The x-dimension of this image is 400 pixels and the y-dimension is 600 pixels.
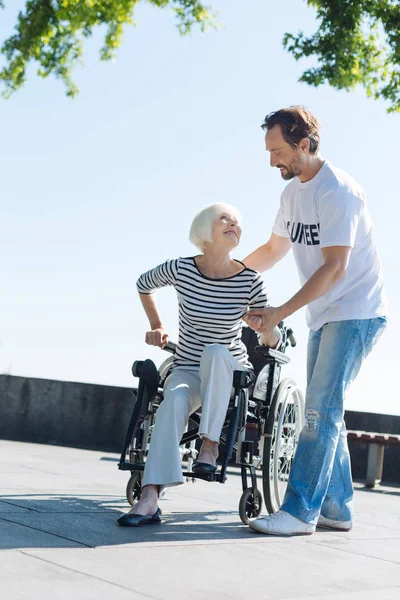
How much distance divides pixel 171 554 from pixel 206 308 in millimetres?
1257

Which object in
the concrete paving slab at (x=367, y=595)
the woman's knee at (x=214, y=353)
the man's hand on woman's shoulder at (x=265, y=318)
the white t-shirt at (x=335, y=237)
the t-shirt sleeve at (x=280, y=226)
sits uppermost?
the t-shirt sleeve at (x=280, y=226)

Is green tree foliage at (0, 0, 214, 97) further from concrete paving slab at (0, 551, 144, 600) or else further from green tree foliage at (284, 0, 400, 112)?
concrete paving slab at (0, 551, 144, 600)

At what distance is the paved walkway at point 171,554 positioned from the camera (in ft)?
7.90

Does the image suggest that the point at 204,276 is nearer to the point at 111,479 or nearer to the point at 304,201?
the point at 304,201

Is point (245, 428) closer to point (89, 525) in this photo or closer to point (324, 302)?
point (324, 302)

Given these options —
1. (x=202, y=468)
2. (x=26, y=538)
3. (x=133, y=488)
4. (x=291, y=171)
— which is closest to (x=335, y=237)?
(x=291, y=171)

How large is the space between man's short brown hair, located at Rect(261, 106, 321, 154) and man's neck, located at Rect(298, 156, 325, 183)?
0.17 ft

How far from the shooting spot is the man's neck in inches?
157

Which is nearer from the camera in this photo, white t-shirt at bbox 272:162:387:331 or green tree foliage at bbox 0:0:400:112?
white t-shirt at bbox 272:162:387:331

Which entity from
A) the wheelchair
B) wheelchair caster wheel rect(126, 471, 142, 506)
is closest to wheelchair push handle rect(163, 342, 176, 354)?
the wheelchair

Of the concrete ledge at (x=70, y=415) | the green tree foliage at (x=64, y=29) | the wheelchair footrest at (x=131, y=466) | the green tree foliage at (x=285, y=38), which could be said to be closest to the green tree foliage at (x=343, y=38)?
the green tree foliage at (x=285, y=38)

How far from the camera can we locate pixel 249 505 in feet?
12.9

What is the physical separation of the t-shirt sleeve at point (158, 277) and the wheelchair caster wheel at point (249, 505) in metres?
0.95

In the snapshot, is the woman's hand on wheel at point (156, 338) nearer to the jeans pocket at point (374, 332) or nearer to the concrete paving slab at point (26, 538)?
the jeans pocket at point (374, 332)
